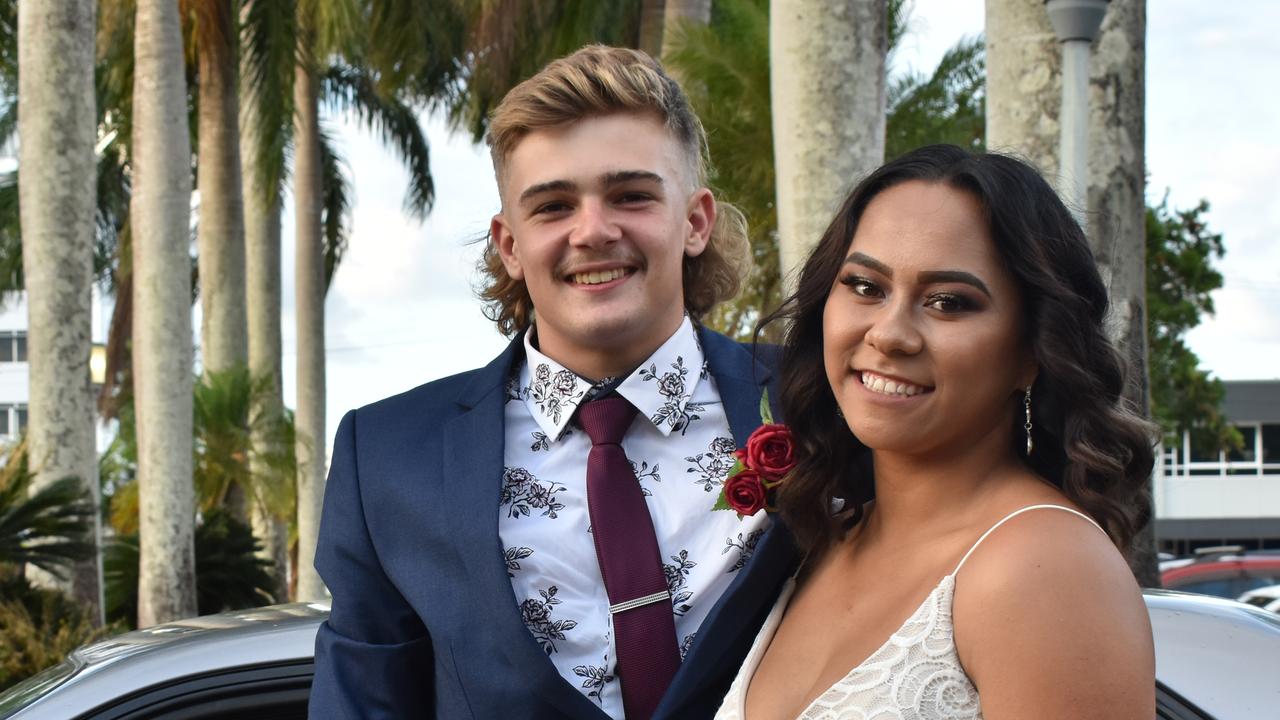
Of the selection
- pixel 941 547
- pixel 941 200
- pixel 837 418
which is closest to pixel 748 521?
pixel 837 418

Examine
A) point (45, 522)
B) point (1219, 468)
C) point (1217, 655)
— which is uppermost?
point (1217, 655)

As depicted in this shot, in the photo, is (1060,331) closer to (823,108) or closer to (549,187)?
(549,187)

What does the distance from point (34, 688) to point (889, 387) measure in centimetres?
166

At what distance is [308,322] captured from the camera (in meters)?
19.7

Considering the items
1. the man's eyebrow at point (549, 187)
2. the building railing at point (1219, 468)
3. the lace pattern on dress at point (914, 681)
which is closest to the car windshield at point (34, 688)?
the man's eyebrow at point (549, 187)

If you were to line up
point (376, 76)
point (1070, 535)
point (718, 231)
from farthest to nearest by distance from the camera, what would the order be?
point (376, 76) < point (718, 231) < point (1070, 535)

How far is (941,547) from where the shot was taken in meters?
2.13

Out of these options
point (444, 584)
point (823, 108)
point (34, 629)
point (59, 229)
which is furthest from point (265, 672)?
point (59, 229)

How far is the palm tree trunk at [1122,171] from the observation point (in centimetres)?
548

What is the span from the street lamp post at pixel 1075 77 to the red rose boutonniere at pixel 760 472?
310cm

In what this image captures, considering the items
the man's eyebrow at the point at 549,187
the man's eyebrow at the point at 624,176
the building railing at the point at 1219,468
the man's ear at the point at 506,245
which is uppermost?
the man's eyebrow at the point at 624,176

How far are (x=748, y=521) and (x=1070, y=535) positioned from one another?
2.60 feet

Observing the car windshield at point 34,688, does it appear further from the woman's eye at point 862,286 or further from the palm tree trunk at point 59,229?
the palm tree trunk at point 59,229

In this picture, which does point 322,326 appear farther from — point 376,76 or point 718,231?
point 718,231
